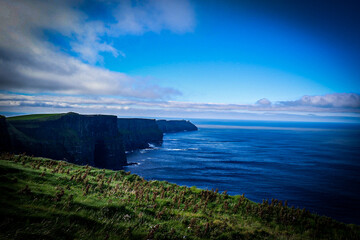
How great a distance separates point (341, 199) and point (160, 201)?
5551 centimetres

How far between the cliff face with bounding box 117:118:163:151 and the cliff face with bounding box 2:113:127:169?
26.1 metres

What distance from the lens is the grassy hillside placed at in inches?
320

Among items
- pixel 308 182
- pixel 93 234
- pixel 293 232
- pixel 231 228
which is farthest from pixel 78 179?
pixel 308 182

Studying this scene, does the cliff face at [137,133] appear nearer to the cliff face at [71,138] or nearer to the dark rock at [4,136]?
the cliff face at [71,138]

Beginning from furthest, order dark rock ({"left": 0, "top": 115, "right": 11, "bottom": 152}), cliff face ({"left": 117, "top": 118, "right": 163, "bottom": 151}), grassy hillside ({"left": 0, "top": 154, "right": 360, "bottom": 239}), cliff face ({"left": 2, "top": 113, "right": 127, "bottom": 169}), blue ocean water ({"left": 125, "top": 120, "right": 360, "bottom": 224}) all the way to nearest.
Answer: cliff face ({"left": 117, "top": 118, "right": 163, "bottom": 151}), cliff face ({"left": 2, "top": 113, "right": 127, "bottom": 169}), dark rock ({"left": 0, "top": 115, "right": 11, "bottom": 152}), blue ocean water ({"left": 125, "top": 120, "right": 360, "bottom": 224}), grassy hillside ({"left": 0, "top": 154, "right": 360, "bottom": 239})

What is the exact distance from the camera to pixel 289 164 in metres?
82.2

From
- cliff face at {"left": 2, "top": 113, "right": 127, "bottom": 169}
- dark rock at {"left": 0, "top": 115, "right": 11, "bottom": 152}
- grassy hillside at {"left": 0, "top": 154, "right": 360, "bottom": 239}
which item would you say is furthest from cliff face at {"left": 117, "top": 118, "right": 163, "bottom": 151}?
grassy hillside at {"left": 0, "top": 154, "right": 360, "bottom": 239}

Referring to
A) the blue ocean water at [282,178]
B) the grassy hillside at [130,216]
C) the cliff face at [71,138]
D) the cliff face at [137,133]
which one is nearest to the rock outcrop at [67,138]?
the cliff face at [71,138]

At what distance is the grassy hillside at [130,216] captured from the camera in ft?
26.7

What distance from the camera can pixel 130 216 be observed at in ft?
36.5

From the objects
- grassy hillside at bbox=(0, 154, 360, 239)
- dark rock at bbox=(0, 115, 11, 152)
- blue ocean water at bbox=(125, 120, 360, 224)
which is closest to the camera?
grassy hillside at bbox=(0, 154, 360, 239)

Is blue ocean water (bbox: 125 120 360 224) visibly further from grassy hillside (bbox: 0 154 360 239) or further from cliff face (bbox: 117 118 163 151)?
cliff face (bbox: 117 118 163 151)

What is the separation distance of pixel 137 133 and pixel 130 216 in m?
134

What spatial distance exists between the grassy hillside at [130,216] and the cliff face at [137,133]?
352 ft
